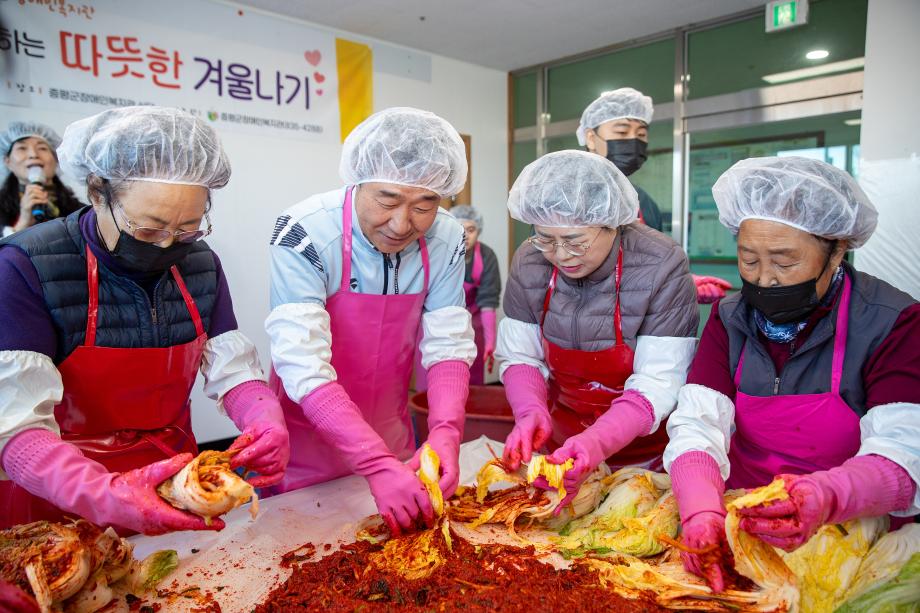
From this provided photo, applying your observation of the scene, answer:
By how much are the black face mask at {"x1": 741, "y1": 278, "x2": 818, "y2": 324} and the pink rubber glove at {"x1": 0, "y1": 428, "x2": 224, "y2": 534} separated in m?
1.53

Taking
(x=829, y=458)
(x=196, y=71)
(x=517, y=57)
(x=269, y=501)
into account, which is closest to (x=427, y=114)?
(x=269, y=501)

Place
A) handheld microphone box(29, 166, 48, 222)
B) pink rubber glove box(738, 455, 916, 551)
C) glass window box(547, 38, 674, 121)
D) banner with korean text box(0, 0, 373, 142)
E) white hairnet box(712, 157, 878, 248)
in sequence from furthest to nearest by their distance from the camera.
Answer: glass window box(547, 38, 674, 121) < banner with korean text box(0, 0, 373, 142) < handheld microphone box(29, 166, 48, 222) < white hairnet box(712, 157, 878, 248) < pink rubber glove box(738, 455, 916, 551)

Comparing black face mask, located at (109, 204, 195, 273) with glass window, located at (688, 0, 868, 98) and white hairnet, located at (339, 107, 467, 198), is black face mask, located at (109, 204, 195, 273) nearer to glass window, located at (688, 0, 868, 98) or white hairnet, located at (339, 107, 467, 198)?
white hairnet, located at (339, 107, 467, 198)

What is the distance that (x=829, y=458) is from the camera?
66.4 inches

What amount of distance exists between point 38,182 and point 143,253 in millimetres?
2885

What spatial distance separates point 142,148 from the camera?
1614mm

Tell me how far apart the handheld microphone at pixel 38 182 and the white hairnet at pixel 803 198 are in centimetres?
394

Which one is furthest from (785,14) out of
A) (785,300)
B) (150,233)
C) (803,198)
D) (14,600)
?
(14,600)

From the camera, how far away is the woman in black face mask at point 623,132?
134 inches

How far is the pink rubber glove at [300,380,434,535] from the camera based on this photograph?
1.80 meters

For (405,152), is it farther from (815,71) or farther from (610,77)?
(610,77)

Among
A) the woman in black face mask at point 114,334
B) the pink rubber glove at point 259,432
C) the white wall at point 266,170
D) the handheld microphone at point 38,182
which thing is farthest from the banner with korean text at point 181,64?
the pink rubber glove at point 259,432

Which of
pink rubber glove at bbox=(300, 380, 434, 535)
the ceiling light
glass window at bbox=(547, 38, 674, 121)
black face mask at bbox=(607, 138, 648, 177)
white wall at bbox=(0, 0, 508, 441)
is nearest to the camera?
pink rubber glove at bbox=(300, 380, 434, 535)

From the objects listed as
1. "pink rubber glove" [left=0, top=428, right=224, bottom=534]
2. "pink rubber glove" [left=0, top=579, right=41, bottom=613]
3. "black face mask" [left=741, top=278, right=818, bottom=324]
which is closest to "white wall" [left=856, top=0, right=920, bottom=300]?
"black face mask" [left=741, top=278, right=818, bottom=324]
